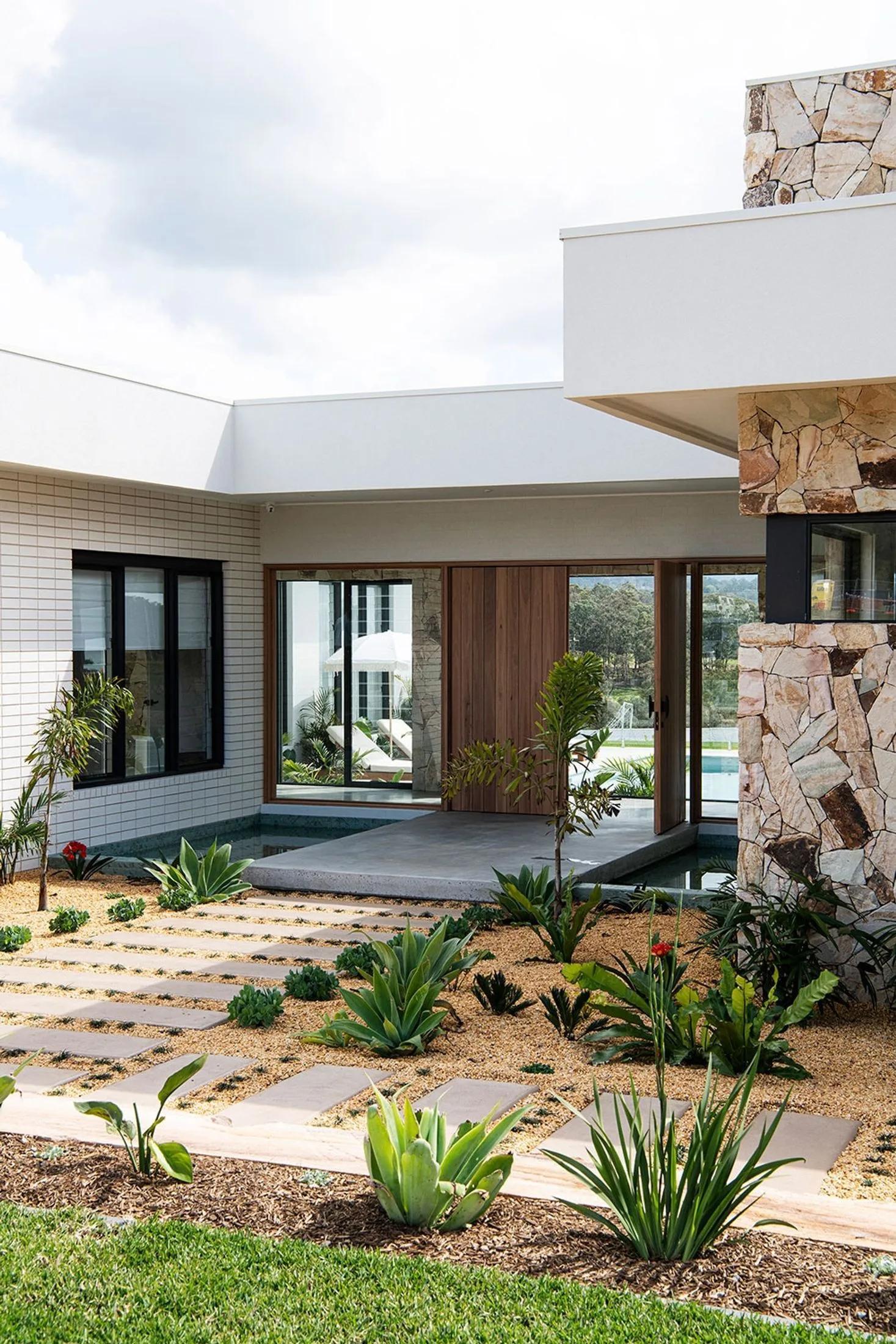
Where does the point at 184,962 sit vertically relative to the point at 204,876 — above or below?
below

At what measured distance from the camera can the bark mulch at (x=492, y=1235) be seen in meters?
3.37

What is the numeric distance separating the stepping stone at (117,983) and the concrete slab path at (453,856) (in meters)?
2.73

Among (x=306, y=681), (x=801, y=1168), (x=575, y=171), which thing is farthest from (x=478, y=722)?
(x=575, y=171)

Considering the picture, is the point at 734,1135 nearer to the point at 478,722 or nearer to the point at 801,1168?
the point at 801,1168

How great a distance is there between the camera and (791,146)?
299 inches

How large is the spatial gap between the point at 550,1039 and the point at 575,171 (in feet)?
63.8

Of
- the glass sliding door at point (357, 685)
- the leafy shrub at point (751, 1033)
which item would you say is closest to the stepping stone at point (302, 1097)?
the leafy shrub at point (751, 1033)

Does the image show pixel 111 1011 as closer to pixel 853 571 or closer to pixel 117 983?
pixel 117 983

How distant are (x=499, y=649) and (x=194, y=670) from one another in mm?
3167

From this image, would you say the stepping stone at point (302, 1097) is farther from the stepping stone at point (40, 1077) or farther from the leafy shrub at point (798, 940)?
the leafy shrub at point (798, 940)

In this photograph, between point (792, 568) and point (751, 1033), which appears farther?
point (792, 568)

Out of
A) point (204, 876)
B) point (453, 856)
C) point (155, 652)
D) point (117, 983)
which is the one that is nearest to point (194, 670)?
point (155, 652)

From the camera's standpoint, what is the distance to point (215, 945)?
8.38 metres

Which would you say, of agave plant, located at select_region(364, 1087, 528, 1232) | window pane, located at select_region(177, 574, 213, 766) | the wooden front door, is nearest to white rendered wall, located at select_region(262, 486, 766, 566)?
the wooden front door
